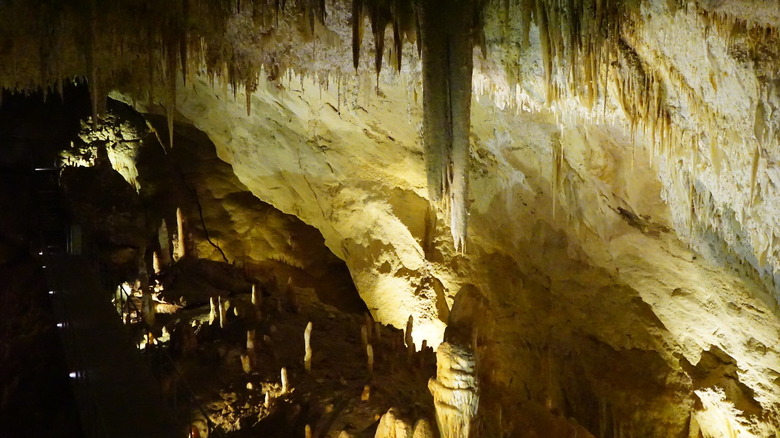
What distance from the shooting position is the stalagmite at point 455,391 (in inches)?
252

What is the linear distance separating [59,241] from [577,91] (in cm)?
848

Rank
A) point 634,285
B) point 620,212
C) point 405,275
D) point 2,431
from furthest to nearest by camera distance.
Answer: point 405,275 → point 634,285 → point 620,212 → point 2,431

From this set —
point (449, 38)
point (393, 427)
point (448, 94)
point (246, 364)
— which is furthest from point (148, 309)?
point (449, 38)

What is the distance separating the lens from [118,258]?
35.2 ft

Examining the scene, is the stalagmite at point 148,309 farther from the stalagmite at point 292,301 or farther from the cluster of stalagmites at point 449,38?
the cluster of stalagmites at point 449,38

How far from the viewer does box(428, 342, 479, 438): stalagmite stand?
21.0ft

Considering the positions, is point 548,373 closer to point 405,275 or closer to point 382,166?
point 405,275

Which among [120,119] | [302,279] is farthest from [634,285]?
[120,119]

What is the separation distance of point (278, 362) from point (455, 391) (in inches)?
100

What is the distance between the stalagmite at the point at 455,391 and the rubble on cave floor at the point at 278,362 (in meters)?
0.24

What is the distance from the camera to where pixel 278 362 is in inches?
313

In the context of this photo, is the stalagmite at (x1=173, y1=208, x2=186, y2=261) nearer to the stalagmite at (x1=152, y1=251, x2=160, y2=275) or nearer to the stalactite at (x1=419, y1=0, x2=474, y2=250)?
the stalagmite at (x1=152, y1=251, x2=160, y2=275)

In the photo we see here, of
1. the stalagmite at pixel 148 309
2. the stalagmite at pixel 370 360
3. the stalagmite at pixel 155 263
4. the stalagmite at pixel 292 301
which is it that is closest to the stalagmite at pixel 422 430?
the stalagmite at pixel 370 360

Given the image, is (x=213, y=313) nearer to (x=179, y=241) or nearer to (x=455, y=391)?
(x=179, y=241)
